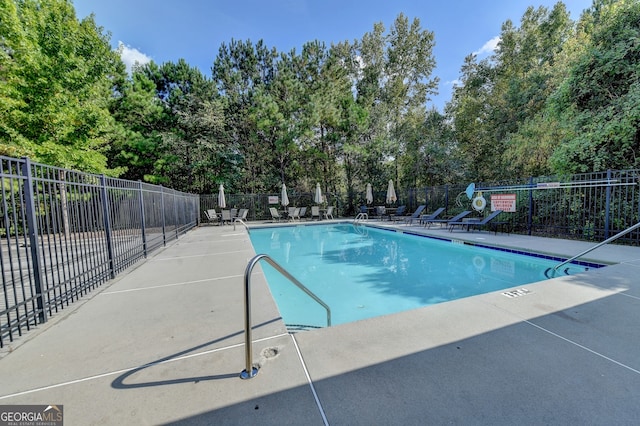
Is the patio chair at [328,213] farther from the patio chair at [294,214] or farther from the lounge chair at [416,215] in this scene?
the lounge chair at [416,215]

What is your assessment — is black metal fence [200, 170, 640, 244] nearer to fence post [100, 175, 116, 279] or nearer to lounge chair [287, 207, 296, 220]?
lounge chair [287, 207, 296, 220]

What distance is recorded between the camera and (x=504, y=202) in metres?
8.69

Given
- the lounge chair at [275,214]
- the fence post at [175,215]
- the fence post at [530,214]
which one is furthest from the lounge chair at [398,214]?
the fence post at [175,215]

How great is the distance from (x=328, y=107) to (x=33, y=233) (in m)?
15.5

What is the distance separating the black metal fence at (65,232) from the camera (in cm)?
242

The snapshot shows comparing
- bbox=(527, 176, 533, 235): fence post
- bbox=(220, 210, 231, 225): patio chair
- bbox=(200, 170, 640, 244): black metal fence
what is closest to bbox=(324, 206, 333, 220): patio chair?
bbox=(220, 210, 231, 225): patio chair

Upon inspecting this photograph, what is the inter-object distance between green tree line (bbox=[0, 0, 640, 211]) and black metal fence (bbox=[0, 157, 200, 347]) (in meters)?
5.86

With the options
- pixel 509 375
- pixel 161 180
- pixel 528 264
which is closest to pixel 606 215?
pixel 528 264

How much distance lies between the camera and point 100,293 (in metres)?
3.60

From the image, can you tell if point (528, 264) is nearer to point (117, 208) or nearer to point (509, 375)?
point (509, 375)

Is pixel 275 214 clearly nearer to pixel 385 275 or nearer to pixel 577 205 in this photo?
pixel 385 275

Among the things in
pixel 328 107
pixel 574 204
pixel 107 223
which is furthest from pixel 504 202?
pixel 328 107

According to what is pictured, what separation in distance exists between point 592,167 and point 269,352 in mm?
9670

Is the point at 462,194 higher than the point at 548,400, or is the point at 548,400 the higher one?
the point at 462,194
